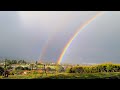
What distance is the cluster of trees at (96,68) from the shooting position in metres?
8.65

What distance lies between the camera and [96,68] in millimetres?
8758

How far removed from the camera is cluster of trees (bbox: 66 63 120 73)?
340 inches
